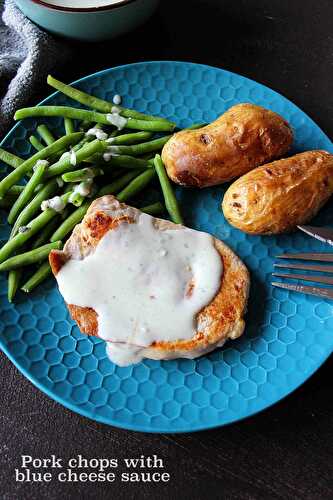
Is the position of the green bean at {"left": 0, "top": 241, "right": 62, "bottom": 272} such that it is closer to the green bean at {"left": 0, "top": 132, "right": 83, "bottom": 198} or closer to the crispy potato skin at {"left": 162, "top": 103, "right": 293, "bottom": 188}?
the green bean at {"left": 0, "top": 132, "right": 83, "bottom": 198}

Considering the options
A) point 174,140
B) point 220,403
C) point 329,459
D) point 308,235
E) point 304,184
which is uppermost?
point 174,140

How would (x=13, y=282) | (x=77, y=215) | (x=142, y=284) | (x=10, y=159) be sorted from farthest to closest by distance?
(x=10, y=159) → (x=77, y=215) → (x=13, y=282) → (x=142, y=284)

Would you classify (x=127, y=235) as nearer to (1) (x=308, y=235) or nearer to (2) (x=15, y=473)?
(1) (x=308, y=235)

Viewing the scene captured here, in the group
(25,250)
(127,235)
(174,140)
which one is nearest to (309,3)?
(174,140)

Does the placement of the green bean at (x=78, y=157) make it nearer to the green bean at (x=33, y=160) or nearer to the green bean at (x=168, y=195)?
the green bean at (x=33, y=160)

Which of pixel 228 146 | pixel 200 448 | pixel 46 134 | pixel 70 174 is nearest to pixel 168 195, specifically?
pixel 228 146

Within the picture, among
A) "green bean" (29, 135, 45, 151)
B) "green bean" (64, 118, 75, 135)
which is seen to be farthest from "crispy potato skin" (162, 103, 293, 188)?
"green bean" (29, 135, 45, 151)

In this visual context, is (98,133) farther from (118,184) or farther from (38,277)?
(38,277)
